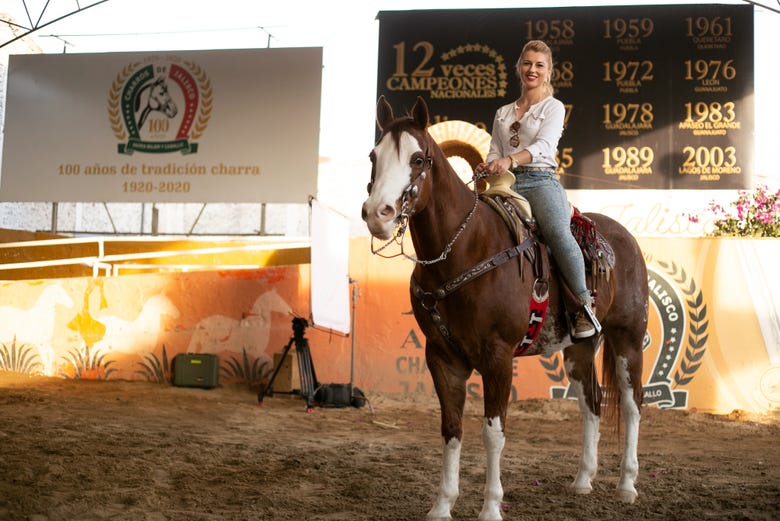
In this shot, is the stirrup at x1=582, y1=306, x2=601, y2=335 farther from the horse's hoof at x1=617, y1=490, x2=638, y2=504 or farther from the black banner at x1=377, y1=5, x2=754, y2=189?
the black banner at x1=377, y1=5, x2=754, y2=189

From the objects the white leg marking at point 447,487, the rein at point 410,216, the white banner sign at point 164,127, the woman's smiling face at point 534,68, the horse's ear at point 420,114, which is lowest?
the white leg marking at point 447,487

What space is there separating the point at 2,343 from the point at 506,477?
A: 6925 millimetres

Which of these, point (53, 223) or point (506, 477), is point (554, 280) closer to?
point (506, 477)

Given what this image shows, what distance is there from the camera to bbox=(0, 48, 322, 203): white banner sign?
11211mm

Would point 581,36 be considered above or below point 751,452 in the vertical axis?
above

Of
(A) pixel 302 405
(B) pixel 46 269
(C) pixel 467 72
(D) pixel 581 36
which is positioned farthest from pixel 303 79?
(A) pixel 302 405

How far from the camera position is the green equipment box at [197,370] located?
801 cm

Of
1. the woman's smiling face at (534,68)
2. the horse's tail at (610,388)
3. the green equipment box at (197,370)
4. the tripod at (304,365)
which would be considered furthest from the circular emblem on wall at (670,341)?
the woman's smiling face at (534,68)

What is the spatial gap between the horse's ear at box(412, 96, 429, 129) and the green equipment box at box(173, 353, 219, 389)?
566 cm

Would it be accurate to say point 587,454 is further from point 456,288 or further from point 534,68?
point 534,68

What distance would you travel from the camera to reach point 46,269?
11.5 meters

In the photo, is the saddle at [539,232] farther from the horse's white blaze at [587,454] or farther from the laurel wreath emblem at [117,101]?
the laurel wreath emblem at [117,101]

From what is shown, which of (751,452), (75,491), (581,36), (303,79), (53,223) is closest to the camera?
(75,491)

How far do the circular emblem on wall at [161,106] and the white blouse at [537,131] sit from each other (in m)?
8.64
